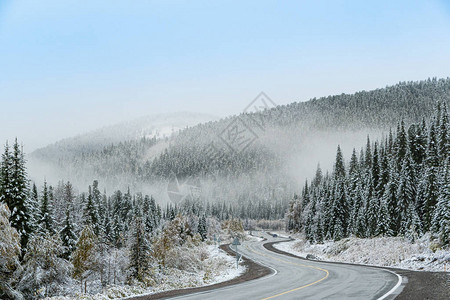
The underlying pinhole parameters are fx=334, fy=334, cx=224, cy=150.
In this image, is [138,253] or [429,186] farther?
[429,186]

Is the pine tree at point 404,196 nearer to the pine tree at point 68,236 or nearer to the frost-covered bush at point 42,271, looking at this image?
the pine tree at point 68,236

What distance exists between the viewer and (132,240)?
27109mm

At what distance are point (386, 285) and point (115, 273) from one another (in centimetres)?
1989

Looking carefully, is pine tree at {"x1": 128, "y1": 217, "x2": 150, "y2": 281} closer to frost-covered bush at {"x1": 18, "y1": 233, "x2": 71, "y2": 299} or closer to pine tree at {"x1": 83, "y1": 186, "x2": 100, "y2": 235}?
frost-covered bush at {"x1": 18, "y1": 233, "x2": 71, "y2": 299}

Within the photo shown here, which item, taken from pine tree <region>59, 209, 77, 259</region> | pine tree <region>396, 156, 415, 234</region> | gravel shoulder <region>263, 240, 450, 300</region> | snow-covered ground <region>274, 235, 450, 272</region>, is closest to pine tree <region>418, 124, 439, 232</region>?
pine tree <region>396, 156, 415, 234</region>

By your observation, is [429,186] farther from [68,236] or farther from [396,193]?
[68,236]

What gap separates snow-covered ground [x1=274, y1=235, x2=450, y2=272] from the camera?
22.9m

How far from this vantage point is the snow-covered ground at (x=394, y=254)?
2286cm

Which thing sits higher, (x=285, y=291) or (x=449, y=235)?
(x=285, y=291)

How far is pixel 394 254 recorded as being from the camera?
30.8m

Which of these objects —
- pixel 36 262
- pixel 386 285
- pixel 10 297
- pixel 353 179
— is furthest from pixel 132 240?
pixel 353 179

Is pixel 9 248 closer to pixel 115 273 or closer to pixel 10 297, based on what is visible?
pixel 10 297

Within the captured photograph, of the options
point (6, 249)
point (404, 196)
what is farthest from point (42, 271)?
point (404, 196)

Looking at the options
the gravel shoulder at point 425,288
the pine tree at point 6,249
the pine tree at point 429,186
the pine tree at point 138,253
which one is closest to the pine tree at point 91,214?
the pine tree at point 138,253
